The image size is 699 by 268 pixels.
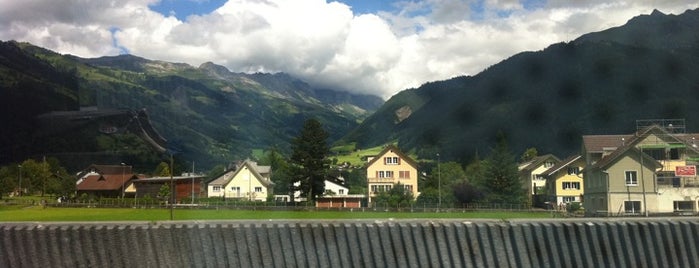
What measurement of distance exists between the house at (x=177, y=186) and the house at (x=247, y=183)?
11.8 m

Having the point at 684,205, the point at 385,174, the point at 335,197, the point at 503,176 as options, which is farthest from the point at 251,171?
the point at 684,205

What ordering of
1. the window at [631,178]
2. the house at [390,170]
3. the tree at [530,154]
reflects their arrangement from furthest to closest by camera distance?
the house at [390,170] → the tree at [530,154] → the window at [631,178]

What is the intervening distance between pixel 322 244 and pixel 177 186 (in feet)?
100

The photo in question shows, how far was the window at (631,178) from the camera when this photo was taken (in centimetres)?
3092

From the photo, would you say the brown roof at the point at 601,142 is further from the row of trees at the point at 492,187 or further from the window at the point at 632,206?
the row of trees at the point at 492,187

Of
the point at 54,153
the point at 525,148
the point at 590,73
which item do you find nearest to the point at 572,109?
the point at 590,73

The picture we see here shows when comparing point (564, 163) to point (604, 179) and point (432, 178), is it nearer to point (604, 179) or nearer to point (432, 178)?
point (604, 179)

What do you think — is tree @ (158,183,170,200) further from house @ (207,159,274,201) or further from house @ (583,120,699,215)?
house @ (583,120,699,215)

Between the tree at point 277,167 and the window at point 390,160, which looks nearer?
the tree at point 277,167

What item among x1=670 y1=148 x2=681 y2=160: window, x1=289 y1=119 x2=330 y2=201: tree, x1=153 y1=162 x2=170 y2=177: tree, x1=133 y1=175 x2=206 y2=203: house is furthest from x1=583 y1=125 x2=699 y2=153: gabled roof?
x1=153 y1=162 x2=170 y2=177: tree

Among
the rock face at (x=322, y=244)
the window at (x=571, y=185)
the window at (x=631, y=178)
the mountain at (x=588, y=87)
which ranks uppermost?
the mountain at (x=588, y=87)

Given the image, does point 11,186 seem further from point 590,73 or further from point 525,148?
point 525,148

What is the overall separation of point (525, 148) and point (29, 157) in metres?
36.7

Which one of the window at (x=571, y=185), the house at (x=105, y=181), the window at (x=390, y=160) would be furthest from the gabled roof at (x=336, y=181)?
the window at (x=571, y=185)
